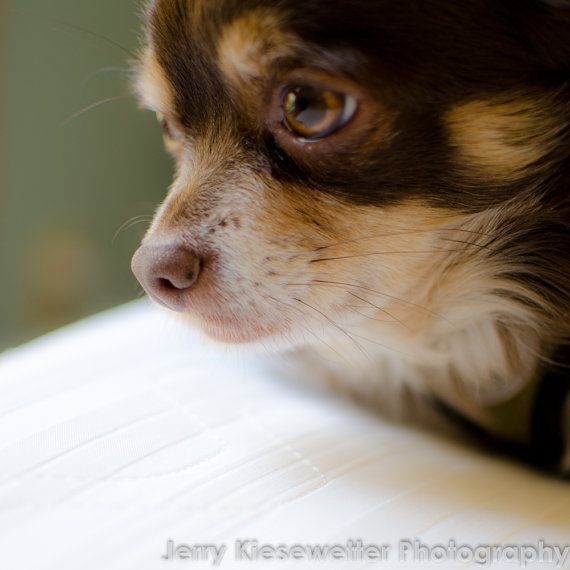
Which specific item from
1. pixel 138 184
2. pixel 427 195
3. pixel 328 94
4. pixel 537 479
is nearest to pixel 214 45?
pixel 328 94

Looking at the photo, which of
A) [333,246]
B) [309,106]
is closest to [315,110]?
[309,106]

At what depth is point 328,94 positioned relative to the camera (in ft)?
2.39

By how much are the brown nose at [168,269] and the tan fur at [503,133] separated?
0.93ft

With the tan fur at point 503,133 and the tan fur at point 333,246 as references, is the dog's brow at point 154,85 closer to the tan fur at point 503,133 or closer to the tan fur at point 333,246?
the tan fur at point 333,246

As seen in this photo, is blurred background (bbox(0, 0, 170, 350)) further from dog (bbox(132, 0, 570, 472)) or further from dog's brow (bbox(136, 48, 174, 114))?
dog (bbox(132, 0, 570, 472))

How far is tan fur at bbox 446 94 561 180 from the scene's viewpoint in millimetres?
753

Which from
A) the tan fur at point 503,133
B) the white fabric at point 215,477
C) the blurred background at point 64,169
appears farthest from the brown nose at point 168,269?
the blurred background at point 64,169

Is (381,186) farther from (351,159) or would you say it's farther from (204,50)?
(204,50)

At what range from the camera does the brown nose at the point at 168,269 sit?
0.79 m

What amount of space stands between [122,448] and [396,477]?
0.81 ft

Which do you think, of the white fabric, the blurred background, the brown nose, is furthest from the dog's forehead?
the blurred background

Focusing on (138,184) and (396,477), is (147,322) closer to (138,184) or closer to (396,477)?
(396,477)

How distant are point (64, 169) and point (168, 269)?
4.49ft

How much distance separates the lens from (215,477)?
26.7 inches
